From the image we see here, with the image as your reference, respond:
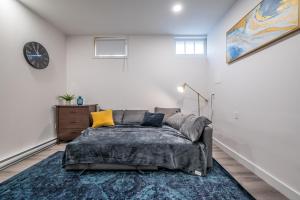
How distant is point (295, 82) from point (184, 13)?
2.30 meters

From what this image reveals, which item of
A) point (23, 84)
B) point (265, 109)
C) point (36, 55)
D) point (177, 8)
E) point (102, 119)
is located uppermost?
point (177, 8)

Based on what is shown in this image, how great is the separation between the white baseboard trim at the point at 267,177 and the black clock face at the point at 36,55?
401 centimetres

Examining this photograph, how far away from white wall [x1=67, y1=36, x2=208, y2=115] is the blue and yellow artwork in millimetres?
1604

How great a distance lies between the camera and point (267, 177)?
1987mm

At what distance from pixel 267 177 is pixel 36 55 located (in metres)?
4.26

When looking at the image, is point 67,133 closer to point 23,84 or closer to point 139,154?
point 23,84

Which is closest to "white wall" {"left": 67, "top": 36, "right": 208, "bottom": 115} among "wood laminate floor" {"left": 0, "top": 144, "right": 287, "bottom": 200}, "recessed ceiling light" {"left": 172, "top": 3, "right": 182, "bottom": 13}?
"recessed ceiling light" {"left": 172, "top": 3, "right": 182, "bottom": 13}

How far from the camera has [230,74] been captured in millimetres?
3012

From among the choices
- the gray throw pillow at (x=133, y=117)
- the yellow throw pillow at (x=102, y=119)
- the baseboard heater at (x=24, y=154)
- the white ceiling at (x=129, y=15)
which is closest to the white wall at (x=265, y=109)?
the white ceiling at (x=129, y=15)

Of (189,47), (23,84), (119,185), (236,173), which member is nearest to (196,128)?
(236,173)

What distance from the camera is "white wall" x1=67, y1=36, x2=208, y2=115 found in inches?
169

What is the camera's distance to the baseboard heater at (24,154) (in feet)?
7.97

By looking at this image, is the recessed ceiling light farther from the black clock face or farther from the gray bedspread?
the black clock face

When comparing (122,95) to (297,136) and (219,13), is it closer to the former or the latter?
(219,13)
